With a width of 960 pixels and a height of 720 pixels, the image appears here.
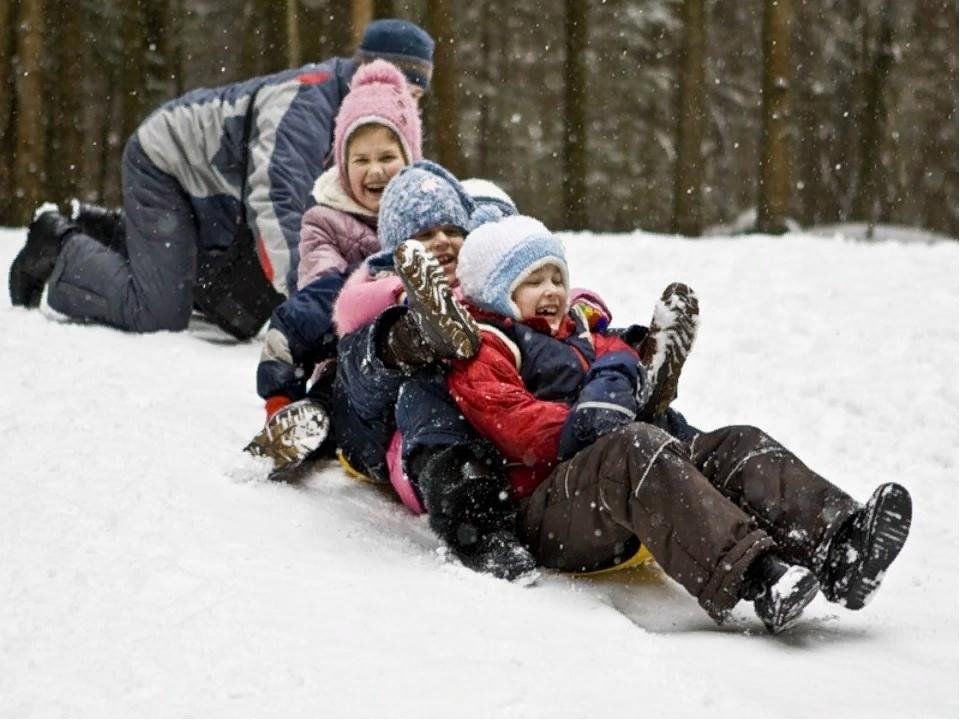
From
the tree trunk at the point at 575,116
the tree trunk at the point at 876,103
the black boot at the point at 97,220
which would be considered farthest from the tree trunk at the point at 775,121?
the black boot at the point at 97,220

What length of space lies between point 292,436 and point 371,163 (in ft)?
4.21

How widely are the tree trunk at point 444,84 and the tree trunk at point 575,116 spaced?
6.43 ft

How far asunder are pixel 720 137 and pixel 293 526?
21.6 m

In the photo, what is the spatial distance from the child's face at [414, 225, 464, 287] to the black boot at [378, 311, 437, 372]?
48cm

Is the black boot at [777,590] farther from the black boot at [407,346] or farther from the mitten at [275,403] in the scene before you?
the mitten at [275,403]

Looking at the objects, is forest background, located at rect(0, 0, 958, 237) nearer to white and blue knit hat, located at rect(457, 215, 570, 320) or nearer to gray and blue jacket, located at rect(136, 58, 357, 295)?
Result: gray and blue jacket, located at rect(136, 58, 357, 295)

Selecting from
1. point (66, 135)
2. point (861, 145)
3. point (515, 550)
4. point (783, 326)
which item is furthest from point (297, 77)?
point (861, 145)

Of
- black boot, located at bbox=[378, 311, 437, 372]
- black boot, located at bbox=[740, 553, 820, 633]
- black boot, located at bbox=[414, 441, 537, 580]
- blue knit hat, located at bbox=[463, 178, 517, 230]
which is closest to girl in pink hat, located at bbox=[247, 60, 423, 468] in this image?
blue knit hat, located at bbox=[463, 178, 517, 230]

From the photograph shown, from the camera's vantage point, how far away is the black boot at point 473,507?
2826mm

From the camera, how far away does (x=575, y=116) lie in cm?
1318

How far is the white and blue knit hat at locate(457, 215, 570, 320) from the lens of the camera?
10.4ft

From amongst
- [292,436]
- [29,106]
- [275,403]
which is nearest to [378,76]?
[275,403]

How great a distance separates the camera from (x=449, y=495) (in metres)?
2.89

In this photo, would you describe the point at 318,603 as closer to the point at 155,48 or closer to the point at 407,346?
the point at 407,346
